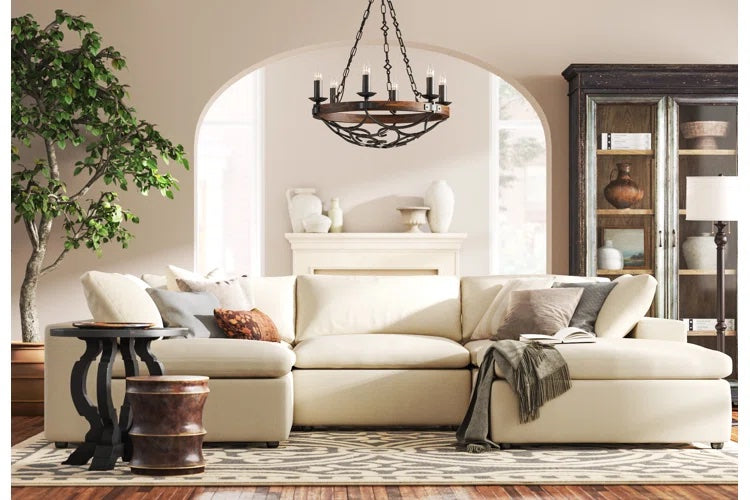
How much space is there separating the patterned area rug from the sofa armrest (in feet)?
2.07

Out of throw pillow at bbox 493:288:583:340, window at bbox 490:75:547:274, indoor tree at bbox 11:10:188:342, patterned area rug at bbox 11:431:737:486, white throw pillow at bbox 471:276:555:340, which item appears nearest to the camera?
patterned area rug at bbox 11:431:737:486

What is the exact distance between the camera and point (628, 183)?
6410 millimetres

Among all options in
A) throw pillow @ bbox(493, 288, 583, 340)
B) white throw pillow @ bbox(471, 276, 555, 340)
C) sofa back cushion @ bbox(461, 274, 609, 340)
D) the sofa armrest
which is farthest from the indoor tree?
the sofa armrest

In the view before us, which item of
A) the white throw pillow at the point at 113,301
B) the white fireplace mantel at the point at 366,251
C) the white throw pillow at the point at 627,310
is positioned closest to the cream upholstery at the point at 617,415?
the white throw pillow at the point at 627,310

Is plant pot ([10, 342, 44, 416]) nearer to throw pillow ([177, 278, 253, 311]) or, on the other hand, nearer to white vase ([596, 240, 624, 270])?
throw pillow ([177, 278, 253, 311])

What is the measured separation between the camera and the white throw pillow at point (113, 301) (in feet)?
15.3

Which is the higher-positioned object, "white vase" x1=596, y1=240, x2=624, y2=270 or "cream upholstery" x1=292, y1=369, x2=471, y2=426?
"white vase" x1=596, y1=240, x2=624, y2=270

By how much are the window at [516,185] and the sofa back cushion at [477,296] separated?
4235 mm

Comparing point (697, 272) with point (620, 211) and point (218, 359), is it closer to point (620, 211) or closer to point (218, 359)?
point (620, 211)

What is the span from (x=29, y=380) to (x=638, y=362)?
343 cm

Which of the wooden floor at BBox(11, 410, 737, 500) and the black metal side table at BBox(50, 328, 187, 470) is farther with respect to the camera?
the black metal side table at BBox(50, 328, 187, 470)

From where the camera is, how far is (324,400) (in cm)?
498

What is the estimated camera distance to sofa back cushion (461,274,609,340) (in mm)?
5742

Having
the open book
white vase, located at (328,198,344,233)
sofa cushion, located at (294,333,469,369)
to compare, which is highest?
white vase, located at (328,198,344,233)
